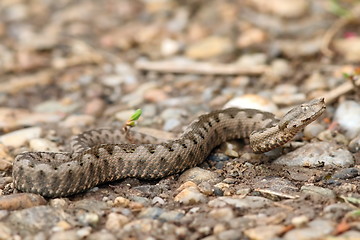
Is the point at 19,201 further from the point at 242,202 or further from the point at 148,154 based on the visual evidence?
the point at 242,202

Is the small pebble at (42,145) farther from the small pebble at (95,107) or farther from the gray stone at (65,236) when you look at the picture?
the gray stone at (65,236)

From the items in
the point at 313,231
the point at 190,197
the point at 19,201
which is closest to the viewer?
the point at 313,231

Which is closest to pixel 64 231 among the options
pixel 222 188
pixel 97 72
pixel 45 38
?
pixel 222 188

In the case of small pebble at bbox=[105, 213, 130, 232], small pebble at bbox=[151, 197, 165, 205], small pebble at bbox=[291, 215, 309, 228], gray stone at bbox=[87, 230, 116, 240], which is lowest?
gray stone at bbox=[87, 230, 116, 240]

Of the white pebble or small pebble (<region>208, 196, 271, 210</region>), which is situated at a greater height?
the white pebble

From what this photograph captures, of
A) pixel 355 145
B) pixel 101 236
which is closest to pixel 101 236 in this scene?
pixel 101 236

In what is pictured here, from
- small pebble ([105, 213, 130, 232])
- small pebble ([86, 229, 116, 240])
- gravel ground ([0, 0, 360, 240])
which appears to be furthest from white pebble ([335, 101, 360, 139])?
small pebble ([86, 229, 116, 240])

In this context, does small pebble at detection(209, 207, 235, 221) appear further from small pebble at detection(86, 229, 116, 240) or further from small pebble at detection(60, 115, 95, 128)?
small pebble at detection(60, 115, 95, 128)
